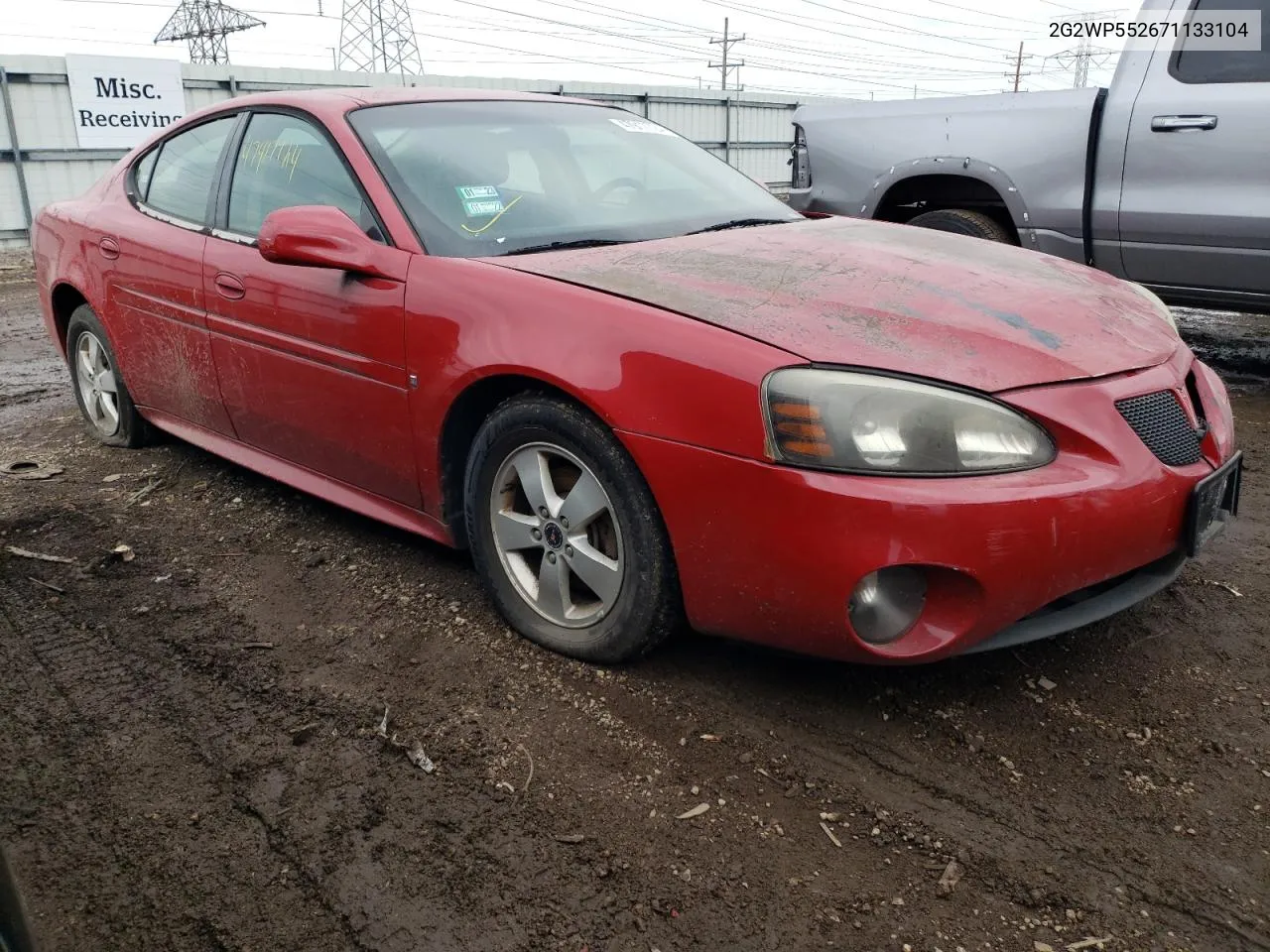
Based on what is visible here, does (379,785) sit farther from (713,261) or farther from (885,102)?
(885,102)

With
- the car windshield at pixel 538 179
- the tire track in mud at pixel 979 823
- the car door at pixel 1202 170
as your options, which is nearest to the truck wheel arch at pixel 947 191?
the car door at pixel 1202 170

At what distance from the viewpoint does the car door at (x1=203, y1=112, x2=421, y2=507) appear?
9.97 feet

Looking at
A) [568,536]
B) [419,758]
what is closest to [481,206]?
[568,536]

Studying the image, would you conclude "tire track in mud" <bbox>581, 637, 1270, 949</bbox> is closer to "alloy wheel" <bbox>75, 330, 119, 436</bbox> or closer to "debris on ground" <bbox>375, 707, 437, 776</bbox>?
"debris on ground" <bbox>375, 707, 437, 776</bbox>

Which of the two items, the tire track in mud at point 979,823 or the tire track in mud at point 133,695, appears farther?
the tire track in mud at point 133,695

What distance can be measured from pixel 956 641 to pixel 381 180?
2.04m

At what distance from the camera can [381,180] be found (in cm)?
313

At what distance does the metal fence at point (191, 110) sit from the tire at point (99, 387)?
841 centimetres

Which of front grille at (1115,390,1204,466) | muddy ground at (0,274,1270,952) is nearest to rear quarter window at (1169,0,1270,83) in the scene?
muddy ground at (0,274,1270,952)

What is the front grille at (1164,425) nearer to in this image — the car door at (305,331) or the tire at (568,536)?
the tire at (568,536)

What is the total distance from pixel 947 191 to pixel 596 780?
15.5 ft

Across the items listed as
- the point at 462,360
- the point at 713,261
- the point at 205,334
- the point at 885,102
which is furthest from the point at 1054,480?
the point at 885,102

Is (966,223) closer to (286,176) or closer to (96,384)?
(286,176)

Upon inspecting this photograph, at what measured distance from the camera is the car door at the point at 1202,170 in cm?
486
